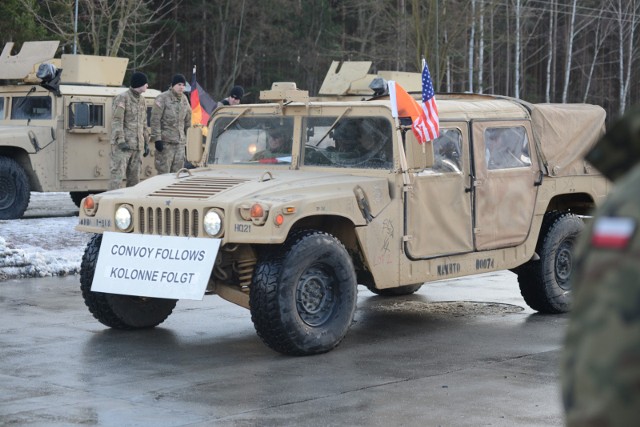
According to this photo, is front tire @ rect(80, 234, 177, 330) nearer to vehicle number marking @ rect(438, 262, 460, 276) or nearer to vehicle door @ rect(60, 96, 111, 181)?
vehicle number marking @ rect(438, 262, 460, 276)

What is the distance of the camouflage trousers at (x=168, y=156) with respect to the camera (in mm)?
15820

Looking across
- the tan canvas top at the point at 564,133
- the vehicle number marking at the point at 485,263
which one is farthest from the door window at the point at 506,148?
the vehicle number marking at the point at 485,263

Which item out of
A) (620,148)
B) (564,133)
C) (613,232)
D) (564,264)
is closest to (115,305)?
(564,264)

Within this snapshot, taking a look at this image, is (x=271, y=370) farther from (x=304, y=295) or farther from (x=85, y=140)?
(x=85, y=140)

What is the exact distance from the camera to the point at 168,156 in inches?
623

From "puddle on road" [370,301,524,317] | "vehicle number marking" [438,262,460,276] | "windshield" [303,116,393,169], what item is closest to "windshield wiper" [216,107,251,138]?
"windshield" [303,116,393,169]

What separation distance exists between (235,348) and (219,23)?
30.9 m

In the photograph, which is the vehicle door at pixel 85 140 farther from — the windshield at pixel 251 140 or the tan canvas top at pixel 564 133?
the tan canvas top at pixel 564 133

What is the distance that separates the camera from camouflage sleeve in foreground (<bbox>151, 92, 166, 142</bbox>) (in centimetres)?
1555

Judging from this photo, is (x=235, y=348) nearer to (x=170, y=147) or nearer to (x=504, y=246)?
(x=504, y=246)

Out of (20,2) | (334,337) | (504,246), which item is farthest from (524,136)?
(20,2)

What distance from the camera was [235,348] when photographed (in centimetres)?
798

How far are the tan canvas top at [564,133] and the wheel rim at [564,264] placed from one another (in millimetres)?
556

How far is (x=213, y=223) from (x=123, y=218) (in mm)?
779
